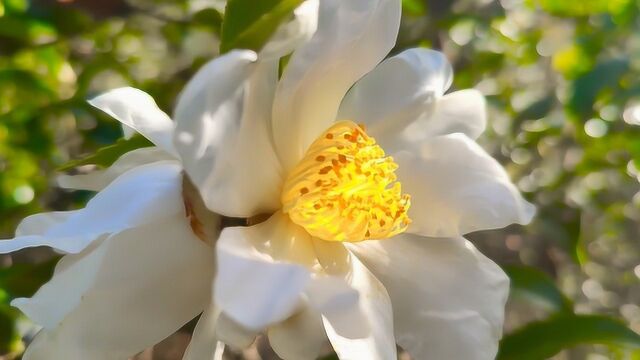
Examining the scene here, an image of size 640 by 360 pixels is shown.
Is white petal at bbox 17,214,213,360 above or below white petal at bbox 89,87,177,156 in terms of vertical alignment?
below

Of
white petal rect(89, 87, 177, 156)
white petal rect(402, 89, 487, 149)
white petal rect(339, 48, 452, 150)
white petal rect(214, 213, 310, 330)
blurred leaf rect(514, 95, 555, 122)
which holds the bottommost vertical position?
blurred leaf rect(514, 95, 555, 122)

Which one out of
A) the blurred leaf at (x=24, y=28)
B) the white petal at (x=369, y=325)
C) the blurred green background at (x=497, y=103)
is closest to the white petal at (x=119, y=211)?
the white petal at (x=369, y=325)

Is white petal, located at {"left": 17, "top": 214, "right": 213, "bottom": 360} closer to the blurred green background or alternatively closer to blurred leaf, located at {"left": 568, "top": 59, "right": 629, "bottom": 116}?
the blurred green background

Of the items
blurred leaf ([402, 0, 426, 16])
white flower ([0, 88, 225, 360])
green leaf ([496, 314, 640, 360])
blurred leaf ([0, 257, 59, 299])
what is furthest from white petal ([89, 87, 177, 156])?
blurred leaf ([402, 0, 426, 16])

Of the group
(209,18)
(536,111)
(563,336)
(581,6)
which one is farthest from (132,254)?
(581,6)

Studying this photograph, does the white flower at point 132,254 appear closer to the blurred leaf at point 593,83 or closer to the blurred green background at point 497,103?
the blurred green background at point 497,103

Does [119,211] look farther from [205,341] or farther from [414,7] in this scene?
[414,7]

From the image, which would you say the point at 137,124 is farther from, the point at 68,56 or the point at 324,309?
the point at 68,56
